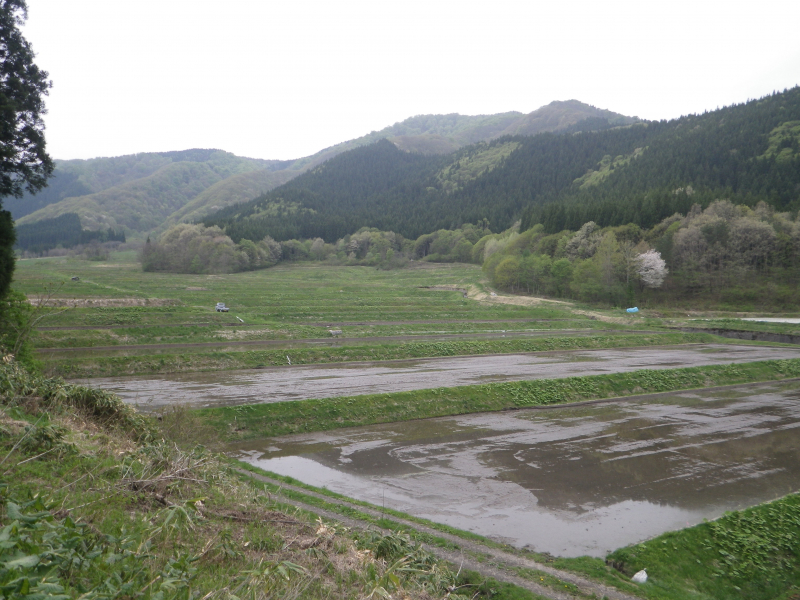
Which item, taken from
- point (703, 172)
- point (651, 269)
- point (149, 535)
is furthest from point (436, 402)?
point (703, 172)

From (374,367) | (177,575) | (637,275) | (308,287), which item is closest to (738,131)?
(637,275)

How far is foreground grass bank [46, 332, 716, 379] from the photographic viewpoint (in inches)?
1394

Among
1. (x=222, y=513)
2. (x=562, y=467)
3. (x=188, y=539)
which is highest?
(x=188, y=539)

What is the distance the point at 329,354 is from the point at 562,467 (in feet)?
87.3

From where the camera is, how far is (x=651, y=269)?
87.5 metres

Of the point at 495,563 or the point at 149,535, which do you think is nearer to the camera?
the point at 149,535

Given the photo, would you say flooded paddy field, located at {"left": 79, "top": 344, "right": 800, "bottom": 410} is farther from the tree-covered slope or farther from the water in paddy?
the tree-covered slope

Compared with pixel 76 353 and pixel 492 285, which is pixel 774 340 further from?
pixel 76 353

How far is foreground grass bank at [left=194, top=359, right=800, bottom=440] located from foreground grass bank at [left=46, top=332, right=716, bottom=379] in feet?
41.3

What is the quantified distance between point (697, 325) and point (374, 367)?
57184mm

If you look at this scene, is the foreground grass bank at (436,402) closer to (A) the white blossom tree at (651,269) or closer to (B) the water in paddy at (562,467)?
(B) the water in paddy at (562,467)

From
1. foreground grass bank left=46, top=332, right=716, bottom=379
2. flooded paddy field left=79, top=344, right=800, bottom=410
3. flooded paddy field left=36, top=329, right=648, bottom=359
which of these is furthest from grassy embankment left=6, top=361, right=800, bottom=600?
flooded paddy field left=36, top=329, right=648, bottom=359

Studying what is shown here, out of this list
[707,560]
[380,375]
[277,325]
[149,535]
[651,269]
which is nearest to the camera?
[149,535]

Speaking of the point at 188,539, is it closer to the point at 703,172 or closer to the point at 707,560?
the point at 707,560
